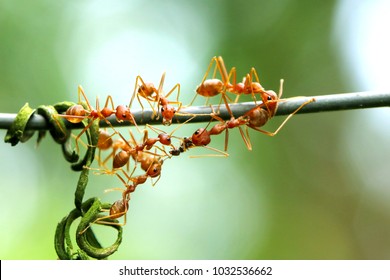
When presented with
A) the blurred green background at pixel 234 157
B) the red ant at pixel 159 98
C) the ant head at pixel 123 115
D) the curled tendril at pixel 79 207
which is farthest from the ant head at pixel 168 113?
the blurred green background at pixel 234 157

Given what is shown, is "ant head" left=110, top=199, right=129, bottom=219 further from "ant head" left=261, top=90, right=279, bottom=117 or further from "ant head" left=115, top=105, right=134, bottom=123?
"ant head" left=261, top=90, right=279, bottom=117

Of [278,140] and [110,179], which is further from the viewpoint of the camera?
[278,140]

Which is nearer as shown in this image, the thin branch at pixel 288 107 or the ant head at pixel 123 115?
the thin branch at pixel 288 107

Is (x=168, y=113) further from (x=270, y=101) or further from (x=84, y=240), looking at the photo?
(x=84, y=240)

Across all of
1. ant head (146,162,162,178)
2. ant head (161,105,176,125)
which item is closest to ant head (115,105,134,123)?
Result: ant head (161,105,176,125)

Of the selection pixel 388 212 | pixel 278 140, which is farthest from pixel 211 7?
pixel 388 212

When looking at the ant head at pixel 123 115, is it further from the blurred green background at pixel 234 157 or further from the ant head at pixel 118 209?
the blurred green background at pixel 234 157

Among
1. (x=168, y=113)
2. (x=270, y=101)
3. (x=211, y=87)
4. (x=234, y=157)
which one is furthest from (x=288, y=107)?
(x=234, y=157)

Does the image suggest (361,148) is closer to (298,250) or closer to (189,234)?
(298,250)
